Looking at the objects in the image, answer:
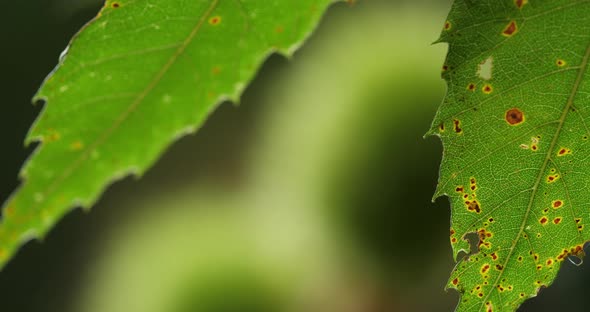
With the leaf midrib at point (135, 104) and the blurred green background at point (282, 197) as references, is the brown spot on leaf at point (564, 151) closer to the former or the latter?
the leaf midrib at point (135, 104)

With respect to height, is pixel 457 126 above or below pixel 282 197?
above

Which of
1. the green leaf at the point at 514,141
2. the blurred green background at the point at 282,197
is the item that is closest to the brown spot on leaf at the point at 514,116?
the green leaf at the point at 514,141

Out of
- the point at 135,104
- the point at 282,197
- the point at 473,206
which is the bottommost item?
the point at 282,197

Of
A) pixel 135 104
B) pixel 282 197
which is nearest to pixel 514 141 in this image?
pixel 135 104

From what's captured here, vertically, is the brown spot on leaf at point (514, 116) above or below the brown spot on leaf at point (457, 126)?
below

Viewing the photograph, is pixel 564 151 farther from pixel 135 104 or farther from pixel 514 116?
pixel 135 104

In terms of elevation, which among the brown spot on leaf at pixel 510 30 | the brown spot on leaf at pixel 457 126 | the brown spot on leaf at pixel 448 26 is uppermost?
the brown spot on leaf at pixel 448 26

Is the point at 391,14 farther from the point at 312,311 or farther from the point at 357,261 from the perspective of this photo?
the point at 312,311
